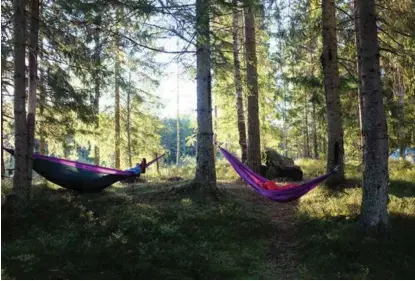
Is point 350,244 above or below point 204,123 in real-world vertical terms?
below

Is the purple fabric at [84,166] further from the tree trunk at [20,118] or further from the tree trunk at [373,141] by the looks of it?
the tree trunk at [373,141]

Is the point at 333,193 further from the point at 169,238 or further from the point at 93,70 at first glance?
the point at 93,70

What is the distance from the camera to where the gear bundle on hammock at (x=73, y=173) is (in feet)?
24.1

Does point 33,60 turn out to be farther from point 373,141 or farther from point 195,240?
point 373,141

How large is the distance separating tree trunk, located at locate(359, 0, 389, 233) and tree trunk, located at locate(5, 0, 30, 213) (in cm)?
520

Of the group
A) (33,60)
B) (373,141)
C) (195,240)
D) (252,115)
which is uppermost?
(33,60)

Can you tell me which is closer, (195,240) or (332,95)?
(195,240)

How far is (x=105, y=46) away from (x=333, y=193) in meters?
5.46

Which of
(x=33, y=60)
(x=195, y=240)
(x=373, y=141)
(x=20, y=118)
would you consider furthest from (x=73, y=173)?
(x=373, y=141)

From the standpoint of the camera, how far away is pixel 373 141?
561 centimetres

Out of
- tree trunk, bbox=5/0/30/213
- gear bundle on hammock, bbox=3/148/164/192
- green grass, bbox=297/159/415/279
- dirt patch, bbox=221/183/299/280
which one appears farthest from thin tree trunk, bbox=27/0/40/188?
green grass, bbox=297/159/415/279

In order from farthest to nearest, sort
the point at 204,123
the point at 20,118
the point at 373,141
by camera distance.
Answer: the point at 204,123 < the point at 20,118 < the point at 373,141

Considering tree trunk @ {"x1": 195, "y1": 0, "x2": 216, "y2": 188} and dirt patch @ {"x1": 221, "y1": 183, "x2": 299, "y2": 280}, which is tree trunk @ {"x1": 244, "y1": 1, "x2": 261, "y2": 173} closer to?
dirt patch @ {"x1": 221, "y1": 183, "x2": 299, "y2": 280}

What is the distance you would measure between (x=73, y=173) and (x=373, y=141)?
5228 millimetres
